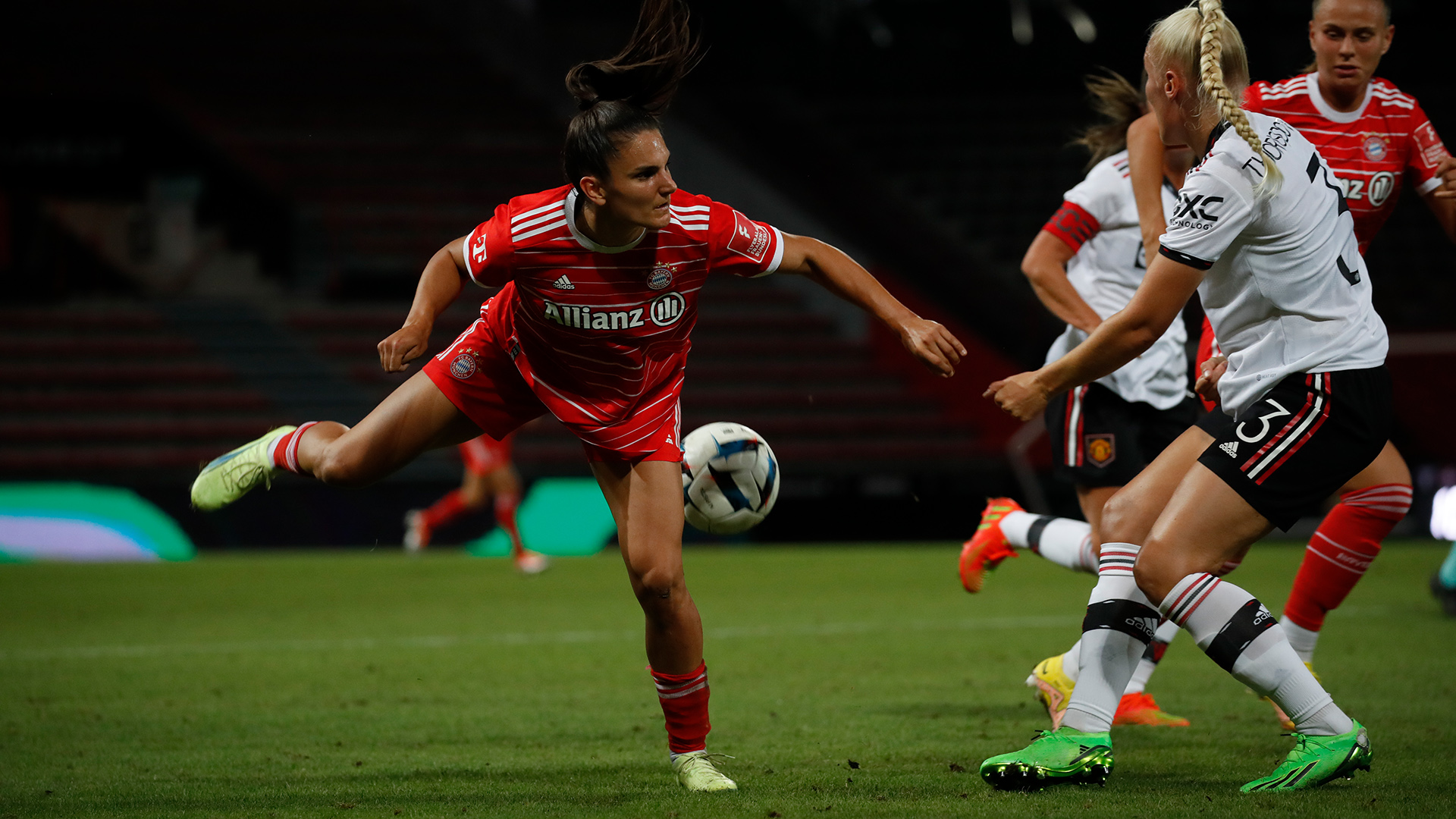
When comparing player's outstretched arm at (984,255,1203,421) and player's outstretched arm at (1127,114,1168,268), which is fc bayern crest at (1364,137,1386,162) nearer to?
player's outstretched arm at (1127,114,1168,268)

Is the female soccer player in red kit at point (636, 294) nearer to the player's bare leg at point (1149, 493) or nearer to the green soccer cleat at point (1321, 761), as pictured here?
the player's bare leg at point (1149, 493)

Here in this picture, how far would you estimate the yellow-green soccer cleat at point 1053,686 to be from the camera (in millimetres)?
4609

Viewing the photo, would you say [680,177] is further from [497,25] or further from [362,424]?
[362,424]

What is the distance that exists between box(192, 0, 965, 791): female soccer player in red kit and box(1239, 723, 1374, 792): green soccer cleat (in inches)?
50.5

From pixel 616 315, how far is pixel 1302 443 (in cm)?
176

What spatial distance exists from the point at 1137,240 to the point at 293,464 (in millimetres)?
2960

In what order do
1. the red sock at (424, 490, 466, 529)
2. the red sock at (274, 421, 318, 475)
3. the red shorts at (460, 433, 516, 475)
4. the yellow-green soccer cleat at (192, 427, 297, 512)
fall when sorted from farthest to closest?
the red sock at (424, 490, 466, 529), the red shorts at (460, 433, 516, 475), the yellow-green soccer cleat at (192, 427, 297, 512), the red sock at (274, 421, 318, 475)

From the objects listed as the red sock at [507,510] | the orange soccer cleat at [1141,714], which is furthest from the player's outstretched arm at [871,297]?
the red sock at [507,510]

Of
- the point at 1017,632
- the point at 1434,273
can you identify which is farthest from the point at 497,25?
the point at 1017,632

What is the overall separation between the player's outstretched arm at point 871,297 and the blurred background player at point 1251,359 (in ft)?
0.80

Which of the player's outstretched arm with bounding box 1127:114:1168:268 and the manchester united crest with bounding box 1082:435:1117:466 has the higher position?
the player's outstretched arm with bounding box 1127:114:1168:268

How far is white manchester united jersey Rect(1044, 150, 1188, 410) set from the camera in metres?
4.79

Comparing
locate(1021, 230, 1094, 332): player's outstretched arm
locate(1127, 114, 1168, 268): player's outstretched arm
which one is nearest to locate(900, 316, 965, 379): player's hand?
locate(1127, 114, 1168, 268): player's outstretched arm

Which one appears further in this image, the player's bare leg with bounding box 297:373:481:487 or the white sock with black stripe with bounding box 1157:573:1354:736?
the player's bare leg with bounding box 297:373:481:487
